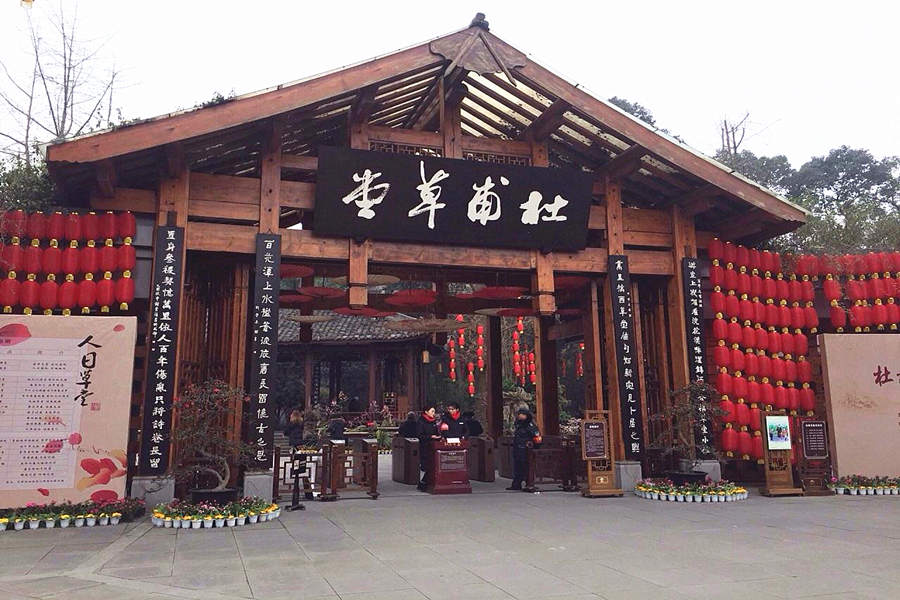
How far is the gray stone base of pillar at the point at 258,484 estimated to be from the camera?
27.5 feet

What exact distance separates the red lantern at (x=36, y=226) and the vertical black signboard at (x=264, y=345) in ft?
8.86

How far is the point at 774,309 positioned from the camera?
1102 centimetres

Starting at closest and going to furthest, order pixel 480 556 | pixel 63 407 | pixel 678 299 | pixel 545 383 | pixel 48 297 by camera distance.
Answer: pixel 480 556 → pixel 63 407 → pixel 48 297 → pixel 678 299 → pixel 545 383

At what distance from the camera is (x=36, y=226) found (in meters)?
8.38

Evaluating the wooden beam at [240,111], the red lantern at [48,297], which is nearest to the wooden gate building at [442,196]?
the wooden beam at [240,111]

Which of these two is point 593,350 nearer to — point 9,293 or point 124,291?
point 124,291

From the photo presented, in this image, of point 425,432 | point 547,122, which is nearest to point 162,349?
point 425,432

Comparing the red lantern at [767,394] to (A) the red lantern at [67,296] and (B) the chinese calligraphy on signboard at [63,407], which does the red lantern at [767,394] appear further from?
(A) the red lantern at [67,296]

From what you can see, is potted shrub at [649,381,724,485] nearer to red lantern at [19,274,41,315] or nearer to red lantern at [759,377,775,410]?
red lantern at [759,377,775,410]

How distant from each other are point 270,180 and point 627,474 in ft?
23.3

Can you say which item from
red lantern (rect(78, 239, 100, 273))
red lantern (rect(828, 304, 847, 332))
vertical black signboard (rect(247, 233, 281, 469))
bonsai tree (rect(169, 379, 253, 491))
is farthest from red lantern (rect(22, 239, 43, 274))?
red lantern (rect(828, 304, 847, 332))

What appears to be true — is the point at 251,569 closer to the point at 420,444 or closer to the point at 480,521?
the point at 480,521

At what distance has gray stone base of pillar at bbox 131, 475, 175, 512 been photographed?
8070 mm

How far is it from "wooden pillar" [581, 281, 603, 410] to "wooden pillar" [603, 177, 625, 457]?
0.19m
